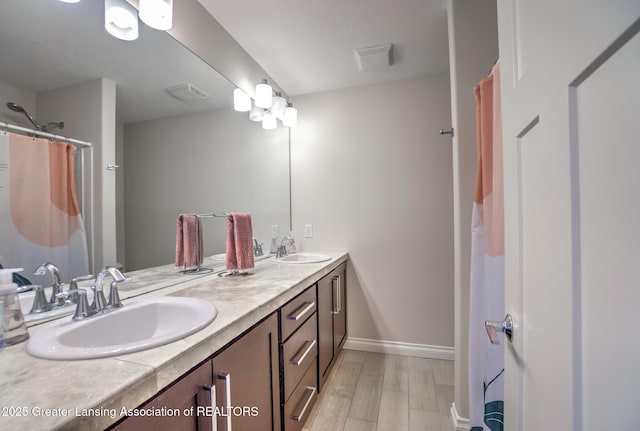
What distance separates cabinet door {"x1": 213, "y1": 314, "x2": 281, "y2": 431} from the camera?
Answer: 76cm

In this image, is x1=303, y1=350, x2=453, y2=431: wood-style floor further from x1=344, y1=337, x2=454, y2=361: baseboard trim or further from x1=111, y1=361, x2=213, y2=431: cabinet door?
x1=111, y1=361, x2=213, y2=431: cabinet door

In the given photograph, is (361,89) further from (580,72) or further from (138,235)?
(580,72)

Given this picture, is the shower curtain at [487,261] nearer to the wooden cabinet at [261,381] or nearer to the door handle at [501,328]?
the door handle at [501,328]

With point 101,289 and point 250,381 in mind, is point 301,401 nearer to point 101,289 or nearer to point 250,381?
point 250,381

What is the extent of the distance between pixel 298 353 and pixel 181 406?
742 millimetres

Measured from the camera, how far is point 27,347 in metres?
0.63

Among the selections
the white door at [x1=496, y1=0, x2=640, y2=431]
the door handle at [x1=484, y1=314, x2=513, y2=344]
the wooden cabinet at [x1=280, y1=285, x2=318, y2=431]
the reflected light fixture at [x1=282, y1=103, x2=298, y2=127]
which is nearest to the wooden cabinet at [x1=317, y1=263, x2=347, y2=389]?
the wooden cabinet at [x1=280, y1=285, x2=318, y2=431]

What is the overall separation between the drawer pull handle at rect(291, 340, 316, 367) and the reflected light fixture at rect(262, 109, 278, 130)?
1.67m

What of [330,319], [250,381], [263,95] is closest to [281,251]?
[330,319]

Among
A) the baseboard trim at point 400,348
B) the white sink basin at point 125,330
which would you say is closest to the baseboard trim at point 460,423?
the baseboard trim at point 400,348

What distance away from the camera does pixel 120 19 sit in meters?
1.09

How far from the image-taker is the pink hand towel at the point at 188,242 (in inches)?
56.2

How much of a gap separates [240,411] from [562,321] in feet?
2.95

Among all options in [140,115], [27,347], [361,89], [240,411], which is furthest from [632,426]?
[361,89]
